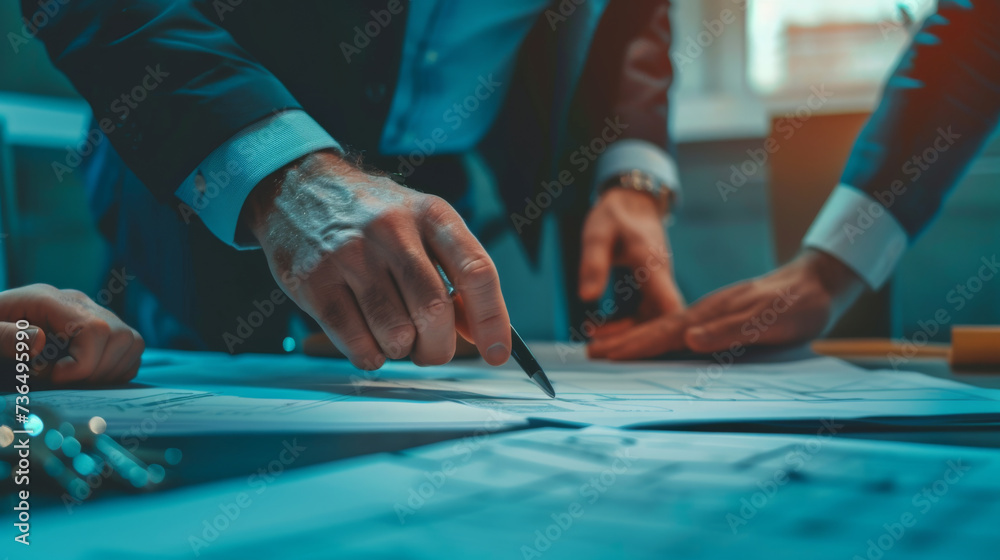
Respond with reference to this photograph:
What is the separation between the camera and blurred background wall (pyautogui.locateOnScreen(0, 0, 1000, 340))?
1.07 meters

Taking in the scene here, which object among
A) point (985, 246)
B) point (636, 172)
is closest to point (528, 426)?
point (636, 172)

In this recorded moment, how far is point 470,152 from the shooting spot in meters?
1.03

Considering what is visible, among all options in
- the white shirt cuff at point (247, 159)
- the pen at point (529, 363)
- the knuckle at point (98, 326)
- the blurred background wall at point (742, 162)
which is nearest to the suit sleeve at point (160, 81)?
the white shirt cuff at point (247, 159)

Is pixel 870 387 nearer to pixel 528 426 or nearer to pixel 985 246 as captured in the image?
pixel 528 426

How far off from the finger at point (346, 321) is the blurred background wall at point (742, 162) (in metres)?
0.70

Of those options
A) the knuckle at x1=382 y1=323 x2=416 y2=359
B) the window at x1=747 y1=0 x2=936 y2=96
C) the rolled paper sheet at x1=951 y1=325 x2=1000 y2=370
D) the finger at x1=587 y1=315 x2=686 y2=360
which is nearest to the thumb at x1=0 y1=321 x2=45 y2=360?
the knuckle at x1=382 y1=323 x2=416 y2=359

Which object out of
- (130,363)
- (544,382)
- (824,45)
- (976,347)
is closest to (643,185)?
(976,347)

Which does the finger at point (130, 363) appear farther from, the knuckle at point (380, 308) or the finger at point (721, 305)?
the finger at point (721, 305)

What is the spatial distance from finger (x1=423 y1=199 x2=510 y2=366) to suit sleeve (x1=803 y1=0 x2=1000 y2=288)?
1.75 ft

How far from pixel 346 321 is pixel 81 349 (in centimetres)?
20

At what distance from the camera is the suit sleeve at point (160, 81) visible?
1.56 ft

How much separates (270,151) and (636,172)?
65 centimetres

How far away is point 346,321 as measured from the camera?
433mm

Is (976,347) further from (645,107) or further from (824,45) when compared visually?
(824,45)
